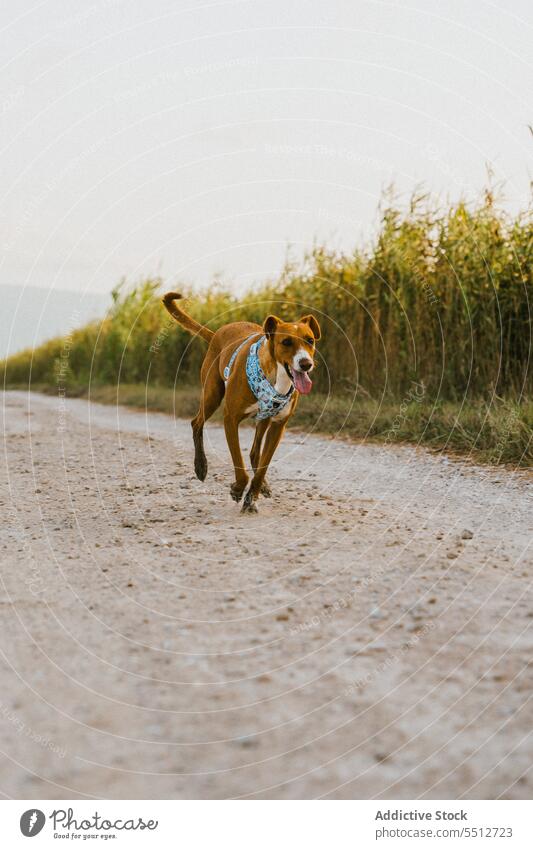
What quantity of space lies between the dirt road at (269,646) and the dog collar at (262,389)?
2.45 feet

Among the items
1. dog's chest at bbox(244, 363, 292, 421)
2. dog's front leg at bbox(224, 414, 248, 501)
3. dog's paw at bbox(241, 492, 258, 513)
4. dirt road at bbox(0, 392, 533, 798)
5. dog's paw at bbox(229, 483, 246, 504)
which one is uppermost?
dog's chest at bbox(244, 363, 292, 421)

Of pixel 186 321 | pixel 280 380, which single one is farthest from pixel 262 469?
pixel 186 321

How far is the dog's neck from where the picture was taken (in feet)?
17.2

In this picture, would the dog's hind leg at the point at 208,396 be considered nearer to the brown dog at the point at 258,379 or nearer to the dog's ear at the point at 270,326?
the brown dog at the point at 258,379

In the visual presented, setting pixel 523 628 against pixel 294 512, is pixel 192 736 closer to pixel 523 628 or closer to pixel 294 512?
pixel 523 628

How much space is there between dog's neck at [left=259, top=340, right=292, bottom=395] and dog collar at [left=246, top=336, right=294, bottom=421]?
1.2 inches

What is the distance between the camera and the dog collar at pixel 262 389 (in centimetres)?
538

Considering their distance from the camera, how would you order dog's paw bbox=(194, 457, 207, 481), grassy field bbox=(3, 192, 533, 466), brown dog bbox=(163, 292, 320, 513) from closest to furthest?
brown dog bbox=(163, 292, 320, 513), dog's paw bbox=(194, 457, 207, 481), grassy field bbox=(3, 192, 533, 466)

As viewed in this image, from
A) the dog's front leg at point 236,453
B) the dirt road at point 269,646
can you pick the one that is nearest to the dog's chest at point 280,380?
the dog's front leg at point 236,453

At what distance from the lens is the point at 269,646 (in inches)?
133

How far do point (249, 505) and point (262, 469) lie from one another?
26cm

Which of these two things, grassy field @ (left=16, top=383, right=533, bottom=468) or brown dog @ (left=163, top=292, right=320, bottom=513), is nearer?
brown dog @ (left=163, top=292, right=320, bottom=513)

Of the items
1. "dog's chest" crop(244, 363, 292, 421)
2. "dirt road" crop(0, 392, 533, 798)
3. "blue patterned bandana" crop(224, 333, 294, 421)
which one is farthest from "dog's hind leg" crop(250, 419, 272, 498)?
"dog's chest" crop(244, 363, 292, 421)

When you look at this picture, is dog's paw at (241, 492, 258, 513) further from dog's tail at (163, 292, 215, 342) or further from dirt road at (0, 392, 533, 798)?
dog's tail at (163, 292, 215, 342)
